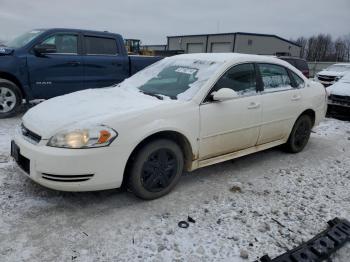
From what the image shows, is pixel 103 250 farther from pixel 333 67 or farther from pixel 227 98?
pixel 333 67

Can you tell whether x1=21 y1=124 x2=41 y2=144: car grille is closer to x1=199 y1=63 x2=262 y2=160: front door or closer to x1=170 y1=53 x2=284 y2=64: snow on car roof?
x1=199 y1=63 x2=262 y2=160: front door

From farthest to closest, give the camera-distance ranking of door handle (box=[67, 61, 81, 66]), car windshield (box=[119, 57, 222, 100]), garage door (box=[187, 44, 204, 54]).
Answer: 1. garage door (box=[187, 44, 204, 54])
2. door handle (box=[67, 61, 81, 66])
3. car windshield (box=[119, 57, 222, 100])

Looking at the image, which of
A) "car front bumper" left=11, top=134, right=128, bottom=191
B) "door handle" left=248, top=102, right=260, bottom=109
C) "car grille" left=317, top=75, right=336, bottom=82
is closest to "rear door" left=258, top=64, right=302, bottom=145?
"door handle" left=248, top=102, right=260, bottom=109

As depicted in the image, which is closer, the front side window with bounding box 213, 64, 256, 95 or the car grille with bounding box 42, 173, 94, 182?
the car grille with bounding box 42, 173, 94, 182

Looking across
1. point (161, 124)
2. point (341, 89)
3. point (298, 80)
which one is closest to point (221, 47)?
point (341, 89)

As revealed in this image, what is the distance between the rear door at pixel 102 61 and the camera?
721cm

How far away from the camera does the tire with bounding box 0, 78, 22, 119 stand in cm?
633

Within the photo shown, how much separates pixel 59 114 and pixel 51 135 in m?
0.34

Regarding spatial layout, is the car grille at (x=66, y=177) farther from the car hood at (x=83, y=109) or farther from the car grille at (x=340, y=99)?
the car grille at (x=340, y=99)

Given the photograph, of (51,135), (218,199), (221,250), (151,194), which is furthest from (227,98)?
(51,135)

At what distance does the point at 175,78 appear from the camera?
4082mm

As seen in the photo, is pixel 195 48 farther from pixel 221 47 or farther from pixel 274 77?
pixel 274 77

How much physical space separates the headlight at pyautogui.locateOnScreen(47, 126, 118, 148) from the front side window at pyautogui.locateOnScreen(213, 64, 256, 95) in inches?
59.0

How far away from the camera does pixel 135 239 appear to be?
282cm
